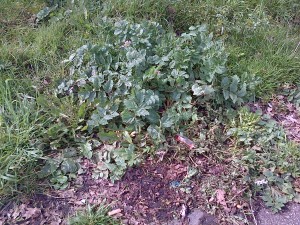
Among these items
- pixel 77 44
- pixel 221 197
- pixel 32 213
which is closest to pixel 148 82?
pixel 77 44

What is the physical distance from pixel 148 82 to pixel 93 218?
102 centimetres

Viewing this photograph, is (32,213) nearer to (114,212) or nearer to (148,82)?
(114,212)

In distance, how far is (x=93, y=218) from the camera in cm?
231

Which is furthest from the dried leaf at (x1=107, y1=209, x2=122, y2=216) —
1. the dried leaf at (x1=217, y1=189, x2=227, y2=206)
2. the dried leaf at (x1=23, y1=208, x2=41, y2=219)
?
the dried leaf at (x1=217, y1=189, x2=227, y2=206)

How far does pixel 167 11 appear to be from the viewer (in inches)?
138

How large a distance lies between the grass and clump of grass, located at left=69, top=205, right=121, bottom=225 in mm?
368

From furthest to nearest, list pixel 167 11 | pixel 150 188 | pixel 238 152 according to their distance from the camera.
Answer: pixel 167 11 < pixel 238 152 < pixel 150 188

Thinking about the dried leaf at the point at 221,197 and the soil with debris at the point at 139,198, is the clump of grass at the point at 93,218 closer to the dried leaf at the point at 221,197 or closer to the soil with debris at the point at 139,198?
the soil with debris at the point at 139,198

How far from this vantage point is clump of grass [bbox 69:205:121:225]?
2.30 m

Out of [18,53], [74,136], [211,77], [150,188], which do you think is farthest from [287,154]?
[18,53]

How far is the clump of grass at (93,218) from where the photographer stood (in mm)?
2297

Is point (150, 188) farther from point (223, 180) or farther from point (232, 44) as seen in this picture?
point (232, 44)

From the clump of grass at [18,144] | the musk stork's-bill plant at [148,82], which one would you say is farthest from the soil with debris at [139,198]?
the musk stork's-bill plant at [148,82]

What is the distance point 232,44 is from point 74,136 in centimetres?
153
